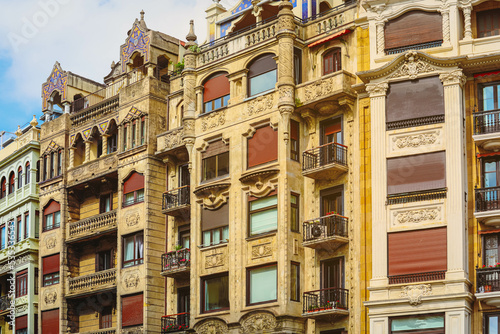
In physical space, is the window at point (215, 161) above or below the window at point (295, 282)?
above

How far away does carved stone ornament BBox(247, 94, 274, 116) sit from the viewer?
4594 cm

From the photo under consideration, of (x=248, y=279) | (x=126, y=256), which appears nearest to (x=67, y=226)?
(x=126, y=256)

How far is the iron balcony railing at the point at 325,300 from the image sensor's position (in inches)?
1642

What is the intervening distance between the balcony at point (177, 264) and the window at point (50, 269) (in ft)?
32.6

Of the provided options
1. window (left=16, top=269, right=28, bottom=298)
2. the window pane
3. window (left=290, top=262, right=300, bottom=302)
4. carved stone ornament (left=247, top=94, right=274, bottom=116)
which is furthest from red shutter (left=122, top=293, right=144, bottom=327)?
carved stone ornament (left=247, top=94, right=274, bottom=116)

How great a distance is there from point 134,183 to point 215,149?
659 centimetres

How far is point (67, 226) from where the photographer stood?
56875 millimetres

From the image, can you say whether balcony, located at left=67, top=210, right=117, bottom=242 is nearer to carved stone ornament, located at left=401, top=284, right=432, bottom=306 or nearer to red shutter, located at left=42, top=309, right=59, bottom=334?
red shutter, located at left=42, top=309, right=59, bottom=334

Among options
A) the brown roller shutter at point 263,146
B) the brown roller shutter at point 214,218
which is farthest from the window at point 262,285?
the brown roller shutter at point 263,146

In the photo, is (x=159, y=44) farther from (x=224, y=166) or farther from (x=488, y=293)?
(x=488, y=293)

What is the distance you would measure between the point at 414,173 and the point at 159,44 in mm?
19458

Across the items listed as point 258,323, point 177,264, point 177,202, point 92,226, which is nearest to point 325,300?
point 258,323

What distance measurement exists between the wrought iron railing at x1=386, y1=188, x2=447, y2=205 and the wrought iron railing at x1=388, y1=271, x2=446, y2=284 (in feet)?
9.60

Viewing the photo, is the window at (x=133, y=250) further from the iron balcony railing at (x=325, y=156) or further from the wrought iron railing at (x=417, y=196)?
the wrought iron railing at (x=417, y=196)
